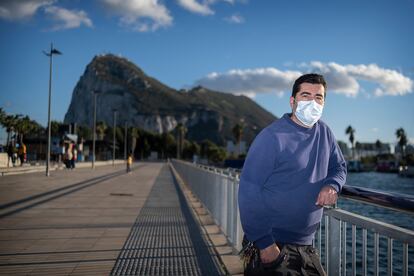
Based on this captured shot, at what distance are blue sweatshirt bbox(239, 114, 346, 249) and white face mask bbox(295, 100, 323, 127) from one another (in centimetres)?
7

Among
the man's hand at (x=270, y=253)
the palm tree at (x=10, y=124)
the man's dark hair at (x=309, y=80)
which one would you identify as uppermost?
the palm tree at (x=10, y=124)

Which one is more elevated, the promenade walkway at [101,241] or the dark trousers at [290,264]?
the dark trousers at [290,264]

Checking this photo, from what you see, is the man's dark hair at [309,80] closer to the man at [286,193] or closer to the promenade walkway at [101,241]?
the man at [286,193]

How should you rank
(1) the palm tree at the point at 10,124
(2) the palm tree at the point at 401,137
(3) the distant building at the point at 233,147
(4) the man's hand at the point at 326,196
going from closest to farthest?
(4) the man's hand at the point at 326,196 < (1) the palm tree at the point at 10,124 < (3) the distant building at the point at 233,147 < (2) the palm tree at the point at 401,137

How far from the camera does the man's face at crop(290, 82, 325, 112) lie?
2564 millimetres

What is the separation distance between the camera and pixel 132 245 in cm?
694

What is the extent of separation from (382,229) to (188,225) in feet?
23.2

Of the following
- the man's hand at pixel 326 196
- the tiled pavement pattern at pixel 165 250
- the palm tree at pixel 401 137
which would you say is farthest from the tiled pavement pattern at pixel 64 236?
the palm tree at pixel 401 137

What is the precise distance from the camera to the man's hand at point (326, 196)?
7.92 feet

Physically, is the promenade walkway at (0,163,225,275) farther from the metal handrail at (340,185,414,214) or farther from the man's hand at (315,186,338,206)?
the man's hand at (315,186,338,206)

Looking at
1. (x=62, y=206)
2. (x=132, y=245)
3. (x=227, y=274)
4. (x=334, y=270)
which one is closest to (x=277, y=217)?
(x=334, y=270)

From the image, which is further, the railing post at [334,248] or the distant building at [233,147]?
the distant building at [233,147]

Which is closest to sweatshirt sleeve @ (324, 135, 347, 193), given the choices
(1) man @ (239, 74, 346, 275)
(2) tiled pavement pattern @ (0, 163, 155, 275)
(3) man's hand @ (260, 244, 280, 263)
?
(1) man @ (239, 74, 346, 275)

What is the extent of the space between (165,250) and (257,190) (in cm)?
470
